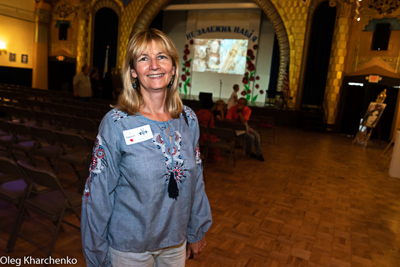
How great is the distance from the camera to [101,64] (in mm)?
16391

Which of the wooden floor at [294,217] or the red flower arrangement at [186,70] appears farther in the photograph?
the red flower arrangement at [186,70]

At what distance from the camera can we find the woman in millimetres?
1115

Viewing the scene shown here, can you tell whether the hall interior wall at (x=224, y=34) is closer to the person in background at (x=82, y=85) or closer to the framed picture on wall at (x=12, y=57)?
the framed picture on wall at (x=12, y=57)

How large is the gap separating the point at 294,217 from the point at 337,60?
9086 millimetres

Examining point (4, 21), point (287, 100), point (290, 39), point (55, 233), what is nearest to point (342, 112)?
point (287, 100)

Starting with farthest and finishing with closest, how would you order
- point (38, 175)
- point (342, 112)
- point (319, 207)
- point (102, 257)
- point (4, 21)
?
point (4, 21)
point (342, 112)
point (319, 207)
point (38, 175)
point (102, 257)

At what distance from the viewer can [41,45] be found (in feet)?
53.4

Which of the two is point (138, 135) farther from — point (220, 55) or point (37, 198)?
point (220, 55)

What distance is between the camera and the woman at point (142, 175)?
112cm

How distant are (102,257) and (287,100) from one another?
11.5 meters

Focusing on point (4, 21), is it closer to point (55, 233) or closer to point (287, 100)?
point (287, 100)

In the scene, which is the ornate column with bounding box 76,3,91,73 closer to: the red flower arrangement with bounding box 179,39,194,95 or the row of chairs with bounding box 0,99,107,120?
the red flower arrangement with bounding box 179,39,194,95

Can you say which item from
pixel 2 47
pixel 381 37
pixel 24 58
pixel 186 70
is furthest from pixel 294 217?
pixel 24 58

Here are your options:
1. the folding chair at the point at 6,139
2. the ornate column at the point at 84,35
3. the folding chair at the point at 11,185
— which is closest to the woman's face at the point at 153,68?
the folding chair at the point at 11,185
